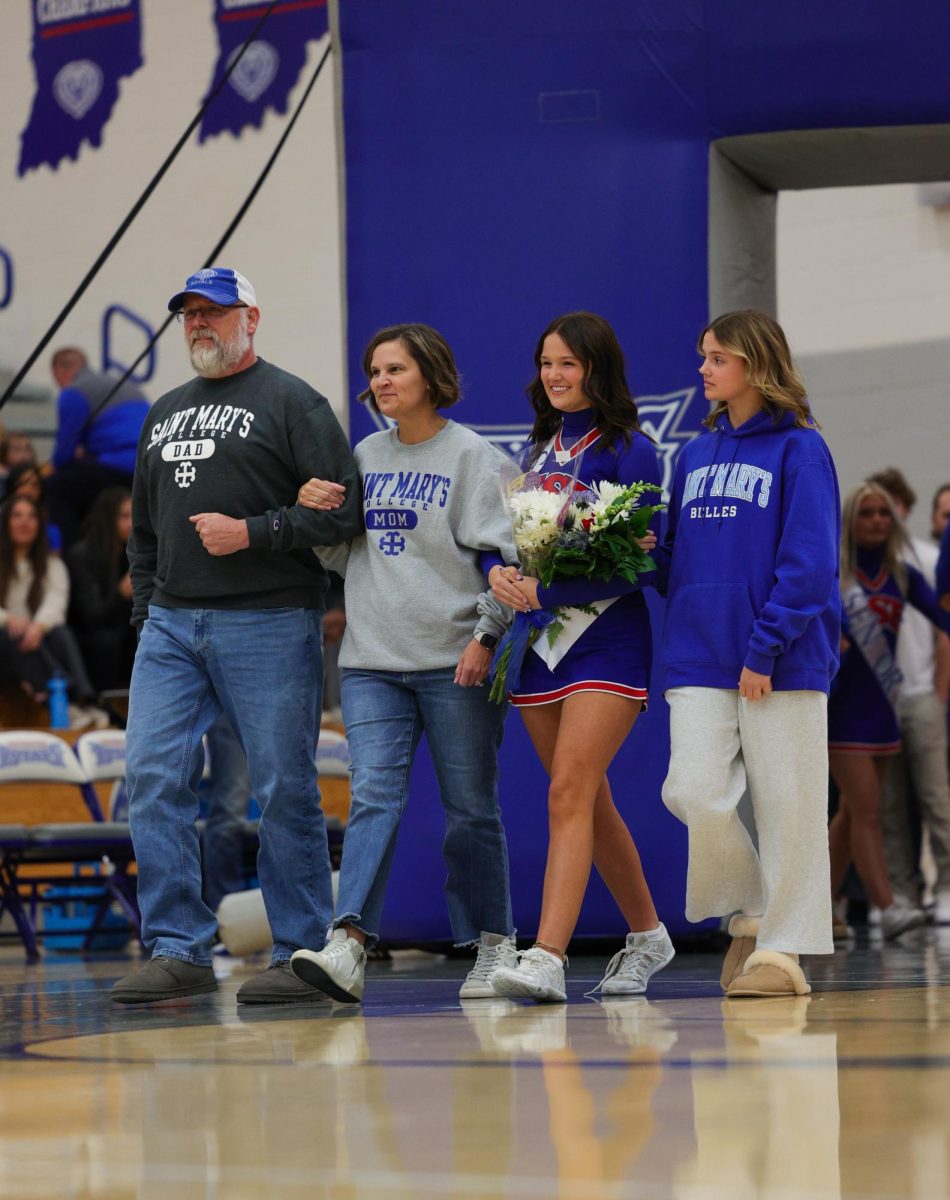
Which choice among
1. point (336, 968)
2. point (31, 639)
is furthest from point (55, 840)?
point (31, 639)

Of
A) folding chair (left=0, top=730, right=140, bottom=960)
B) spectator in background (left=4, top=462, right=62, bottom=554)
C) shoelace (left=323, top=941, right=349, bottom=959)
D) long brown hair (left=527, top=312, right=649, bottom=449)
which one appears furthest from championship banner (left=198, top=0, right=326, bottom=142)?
shoelace (left=323, top=941, right=349, bottom=959)

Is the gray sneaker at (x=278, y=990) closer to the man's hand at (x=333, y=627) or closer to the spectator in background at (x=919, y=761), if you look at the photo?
the spectator in background at (x=919, y=761)

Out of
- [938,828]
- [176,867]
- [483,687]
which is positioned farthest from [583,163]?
[938,828]

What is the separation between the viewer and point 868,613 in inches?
307

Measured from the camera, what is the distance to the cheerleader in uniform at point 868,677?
24.7 ft

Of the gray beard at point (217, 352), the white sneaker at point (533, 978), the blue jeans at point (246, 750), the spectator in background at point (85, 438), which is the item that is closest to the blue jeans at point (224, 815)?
the blue jeans at point (246, 750)

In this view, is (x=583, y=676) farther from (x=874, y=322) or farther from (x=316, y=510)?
(x=874, y=322)

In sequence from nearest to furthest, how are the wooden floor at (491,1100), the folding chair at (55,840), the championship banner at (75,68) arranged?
the wooden floor at (491,1100), the folding chair at (55,840), the championship banner at (75,68)

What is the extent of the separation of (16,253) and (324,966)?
10909 mm

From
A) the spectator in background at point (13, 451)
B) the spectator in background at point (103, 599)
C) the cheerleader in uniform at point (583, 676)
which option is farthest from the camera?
the spectator in background at point (13, 451)

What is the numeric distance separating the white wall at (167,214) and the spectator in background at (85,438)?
0.15 meters

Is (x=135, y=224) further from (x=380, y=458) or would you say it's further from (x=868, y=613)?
(x=380, y=458)

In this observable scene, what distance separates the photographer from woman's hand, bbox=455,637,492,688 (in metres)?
4.76

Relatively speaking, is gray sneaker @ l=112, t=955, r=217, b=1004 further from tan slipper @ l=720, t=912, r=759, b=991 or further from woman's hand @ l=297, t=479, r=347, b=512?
tan slipper @ l=720, t=912, r=759, b=991
